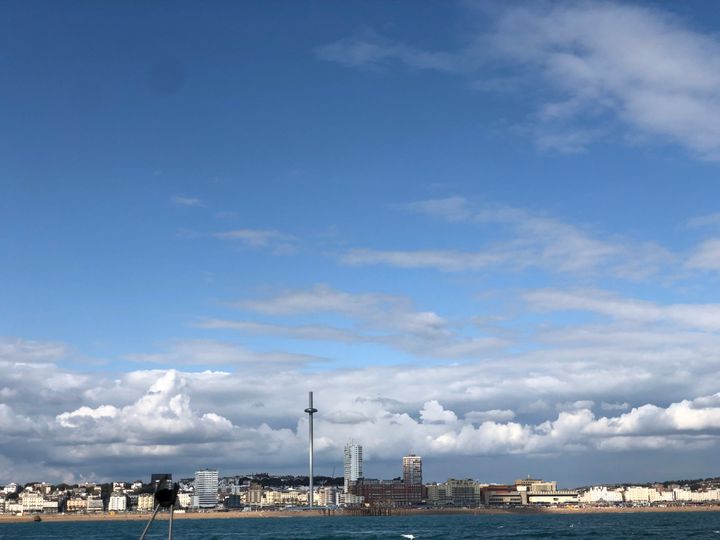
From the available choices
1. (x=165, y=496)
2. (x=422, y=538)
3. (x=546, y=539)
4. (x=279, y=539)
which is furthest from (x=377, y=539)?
(x=165, y=496)

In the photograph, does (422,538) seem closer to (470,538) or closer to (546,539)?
(470,538)

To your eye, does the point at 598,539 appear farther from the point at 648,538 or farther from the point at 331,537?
the point at 331,537

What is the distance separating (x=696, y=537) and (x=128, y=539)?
117 m

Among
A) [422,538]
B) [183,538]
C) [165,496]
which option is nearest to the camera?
[165,496]

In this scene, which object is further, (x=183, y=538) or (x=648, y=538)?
(x=183, y=538)

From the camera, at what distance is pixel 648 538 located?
16650 centimetres

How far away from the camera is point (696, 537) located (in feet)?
540

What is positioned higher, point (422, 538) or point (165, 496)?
point (165, 496)

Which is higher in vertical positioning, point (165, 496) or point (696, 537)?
point (165, 496)

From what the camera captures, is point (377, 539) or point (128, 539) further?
point (128, 539)

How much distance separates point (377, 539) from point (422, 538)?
9.16 meters

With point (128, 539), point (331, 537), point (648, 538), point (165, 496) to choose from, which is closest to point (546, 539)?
point (648, 538)

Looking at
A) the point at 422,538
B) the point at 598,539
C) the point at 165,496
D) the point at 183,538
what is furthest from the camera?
the point at 183,538

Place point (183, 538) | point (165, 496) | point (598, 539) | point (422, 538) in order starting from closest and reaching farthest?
point (165, 496) < point (598, 539) < point (422, 538) < point (183, 538)
